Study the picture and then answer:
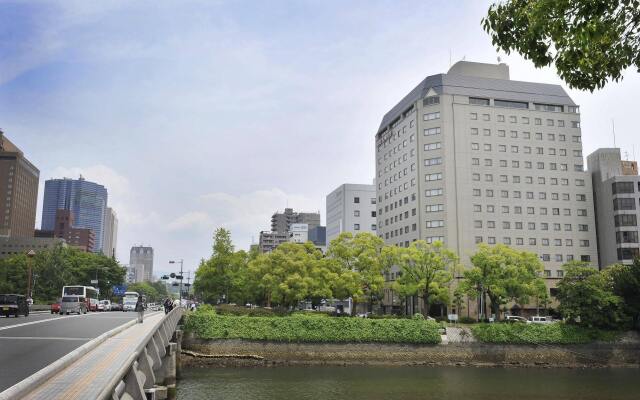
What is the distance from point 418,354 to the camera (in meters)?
53.9

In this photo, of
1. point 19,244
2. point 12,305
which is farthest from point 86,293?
point 19,244

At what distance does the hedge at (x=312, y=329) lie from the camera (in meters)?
51.2

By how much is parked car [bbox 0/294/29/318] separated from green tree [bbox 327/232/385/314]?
117 ft

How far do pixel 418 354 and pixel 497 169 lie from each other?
5051cm

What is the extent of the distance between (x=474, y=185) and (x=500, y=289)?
32.0 m

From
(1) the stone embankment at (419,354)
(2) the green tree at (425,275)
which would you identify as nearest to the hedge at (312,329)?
(1) the stone embankment at (419,354)

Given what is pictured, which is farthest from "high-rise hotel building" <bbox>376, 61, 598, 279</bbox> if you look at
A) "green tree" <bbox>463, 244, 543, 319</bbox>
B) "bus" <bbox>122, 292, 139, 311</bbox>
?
"bus" <bbox>122, 292, 139, 311</bbox>

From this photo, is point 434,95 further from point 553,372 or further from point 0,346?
point 0,346

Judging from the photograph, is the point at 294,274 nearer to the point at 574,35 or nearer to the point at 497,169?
the point at 497,169

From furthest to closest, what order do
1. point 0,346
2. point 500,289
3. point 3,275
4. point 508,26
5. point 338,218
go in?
point 338,218, point 3,275, point 500,289, point 0,346, point 508,26

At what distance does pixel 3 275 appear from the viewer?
96.8 metres

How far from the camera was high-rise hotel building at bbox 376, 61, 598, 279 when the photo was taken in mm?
91750

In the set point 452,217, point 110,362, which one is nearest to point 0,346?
point 110,362

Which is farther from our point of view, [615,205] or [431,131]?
[431,131]
